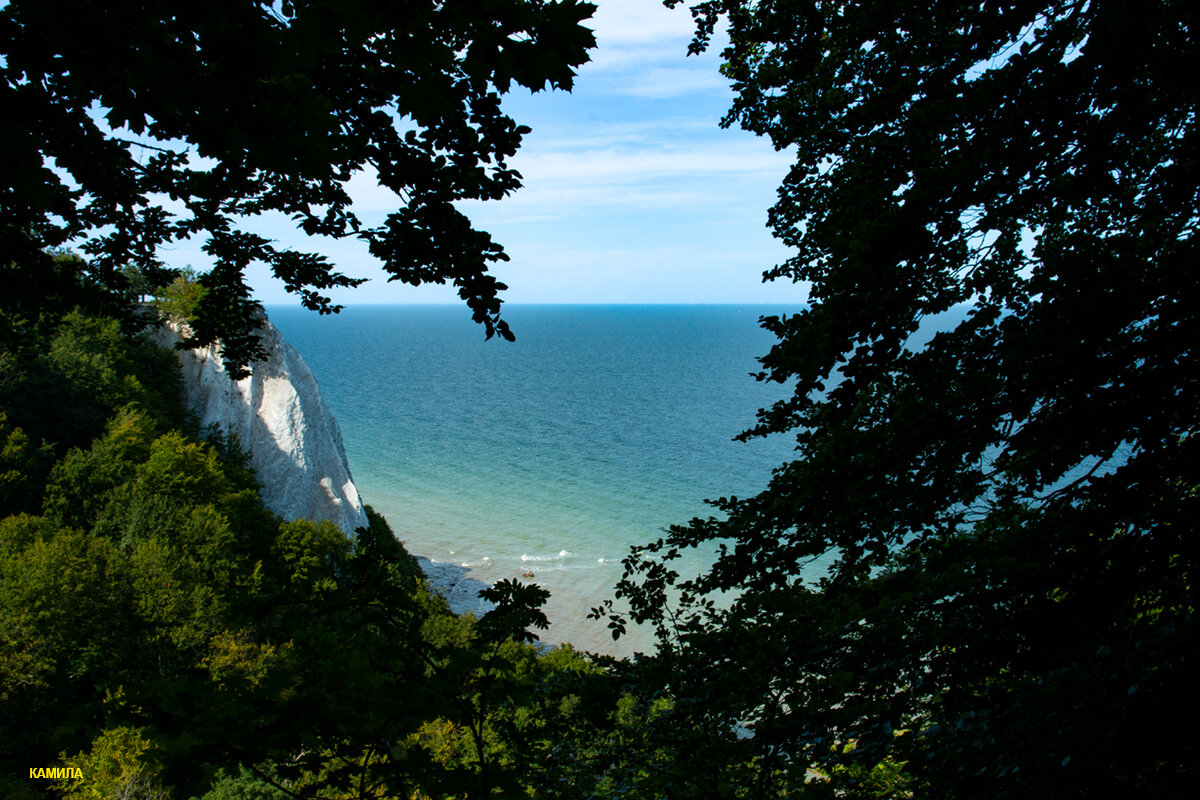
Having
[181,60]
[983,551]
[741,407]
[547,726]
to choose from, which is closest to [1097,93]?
[983,551]

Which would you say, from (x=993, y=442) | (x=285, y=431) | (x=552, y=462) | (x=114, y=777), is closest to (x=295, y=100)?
(x=993, y=442)

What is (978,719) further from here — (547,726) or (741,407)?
(741,407)

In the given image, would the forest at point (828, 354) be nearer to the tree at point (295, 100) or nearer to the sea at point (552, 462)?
the tree at point (295, 100)

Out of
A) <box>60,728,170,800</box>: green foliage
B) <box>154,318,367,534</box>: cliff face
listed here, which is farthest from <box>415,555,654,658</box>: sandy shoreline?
<box>60,728,170,800</box>: green foliage

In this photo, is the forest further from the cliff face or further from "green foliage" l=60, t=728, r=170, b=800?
the cliff face

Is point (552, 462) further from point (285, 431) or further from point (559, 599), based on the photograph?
point (285, 431)

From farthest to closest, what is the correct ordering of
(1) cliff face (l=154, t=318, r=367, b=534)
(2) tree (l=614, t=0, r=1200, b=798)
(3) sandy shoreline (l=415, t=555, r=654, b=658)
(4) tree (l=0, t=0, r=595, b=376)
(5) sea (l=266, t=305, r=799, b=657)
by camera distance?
(5) sea (l=266, t=305, r=799, b=657) < (1) cliff face (l=154, t=318, r=367, b=534) < (3) sandy shoreline (l=415, t=555, r=654, b=658) < (2) tree (l=614, t=0, r=1200, b=798) < (4) tree (l=0, t=0, r=595, b=376)

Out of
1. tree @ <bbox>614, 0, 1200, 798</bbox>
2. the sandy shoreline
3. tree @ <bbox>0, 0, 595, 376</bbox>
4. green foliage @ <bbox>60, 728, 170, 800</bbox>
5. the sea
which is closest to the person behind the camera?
tree @ <bbox>0, 0, 595, 376</bbox>
